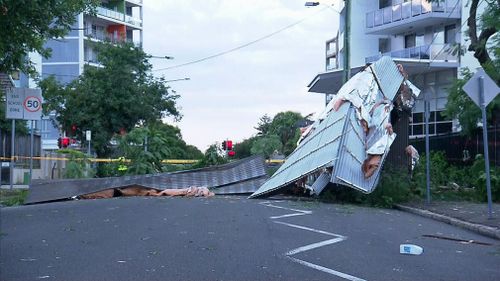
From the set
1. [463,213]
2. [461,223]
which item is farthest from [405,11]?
[461,223]

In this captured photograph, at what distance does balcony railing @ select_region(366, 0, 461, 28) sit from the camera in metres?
36.1

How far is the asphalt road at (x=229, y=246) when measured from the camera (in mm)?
7695

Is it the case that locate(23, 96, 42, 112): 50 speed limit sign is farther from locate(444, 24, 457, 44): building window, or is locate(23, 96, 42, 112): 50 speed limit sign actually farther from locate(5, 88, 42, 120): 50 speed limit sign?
locate(444, 24, 457, 44): building window

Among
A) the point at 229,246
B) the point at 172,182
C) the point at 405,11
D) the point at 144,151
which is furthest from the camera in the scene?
the point at 405,11

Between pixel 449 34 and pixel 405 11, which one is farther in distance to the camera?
pixel 405 11

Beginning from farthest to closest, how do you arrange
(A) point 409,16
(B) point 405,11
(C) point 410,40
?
(C) point 410,40 < (B) point 405,11 < (A) point 409,16

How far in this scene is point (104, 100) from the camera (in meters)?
36.9

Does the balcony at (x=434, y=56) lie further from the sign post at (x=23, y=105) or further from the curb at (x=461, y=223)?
the sign post at (x=23, y=105)

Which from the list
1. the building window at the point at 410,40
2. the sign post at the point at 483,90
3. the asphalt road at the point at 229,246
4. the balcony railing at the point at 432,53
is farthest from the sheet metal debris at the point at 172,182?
the building window at the point at 410,40

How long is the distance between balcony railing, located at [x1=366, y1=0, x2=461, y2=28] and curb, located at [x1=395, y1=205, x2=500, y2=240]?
68.5ft

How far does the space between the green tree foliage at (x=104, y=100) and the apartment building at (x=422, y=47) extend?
10843 millimetres

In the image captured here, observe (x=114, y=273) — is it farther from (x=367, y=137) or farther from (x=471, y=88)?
(x=367, y=137)

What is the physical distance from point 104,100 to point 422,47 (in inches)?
746

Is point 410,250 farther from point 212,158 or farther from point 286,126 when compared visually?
point 286,126
